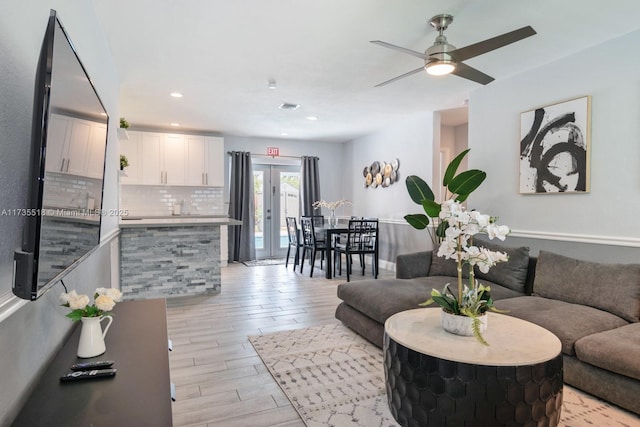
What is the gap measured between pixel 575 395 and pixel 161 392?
2.43m

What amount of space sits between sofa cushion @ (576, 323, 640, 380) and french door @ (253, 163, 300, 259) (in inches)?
241

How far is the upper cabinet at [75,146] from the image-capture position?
3.45ft

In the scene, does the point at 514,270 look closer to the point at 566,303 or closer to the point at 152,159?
the point at 566,303

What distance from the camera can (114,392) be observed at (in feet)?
4.02

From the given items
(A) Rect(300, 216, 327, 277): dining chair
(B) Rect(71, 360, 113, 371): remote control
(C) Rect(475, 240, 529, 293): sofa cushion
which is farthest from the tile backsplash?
(B) Rect(71, 360, 113, 371): remote control

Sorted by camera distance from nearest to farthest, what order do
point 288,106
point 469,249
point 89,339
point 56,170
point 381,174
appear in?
point 56,170
point 89,339
point 469,249
point 288,106
point 381,174

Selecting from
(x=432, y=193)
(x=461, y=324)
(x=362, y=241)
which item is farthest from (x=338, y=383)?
(x=362, y=241)

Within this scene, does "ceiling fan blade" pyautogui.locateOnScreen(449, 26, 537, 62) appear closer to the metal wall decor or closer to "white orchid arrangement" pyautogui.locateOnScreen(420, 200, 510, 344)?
"white orchid arrangement" pyautogui.locateOnScreen(420, 200, 510, 344)

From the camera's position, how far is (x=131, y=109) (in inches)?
212

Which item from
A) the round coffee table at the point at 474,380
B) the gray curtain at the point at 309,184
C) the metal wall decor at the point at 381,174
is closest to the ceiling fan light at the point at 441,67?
the round coffee table at the point at 474,380

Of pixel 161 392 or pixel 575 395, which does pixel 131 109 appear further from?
pixel 575 395

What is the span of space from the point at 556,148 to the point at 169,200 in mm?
6126

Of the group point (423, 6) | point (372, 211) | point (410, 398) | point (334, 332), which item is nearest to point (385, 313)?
point (334, 332)

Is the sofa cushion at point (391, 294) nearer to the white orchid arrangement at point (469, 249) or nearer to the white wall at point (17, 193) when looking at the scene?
the white orchid arrangement at point (469, 249)
